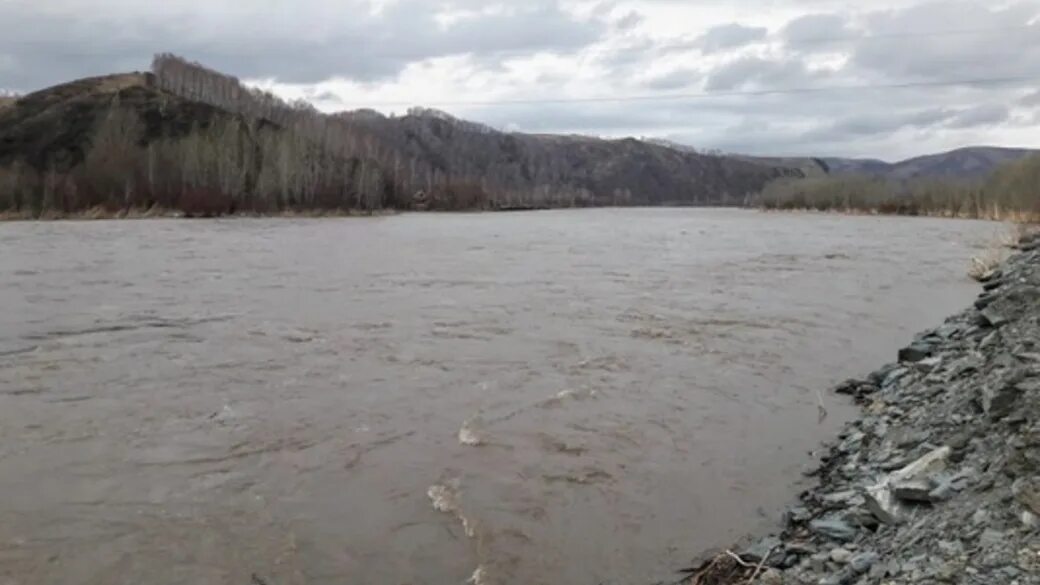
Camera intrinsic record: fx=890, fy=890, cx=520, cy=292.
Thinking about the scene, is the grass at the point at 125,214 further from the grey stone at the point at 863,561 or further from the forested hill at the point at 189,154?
the grey stone at the point at 863,561

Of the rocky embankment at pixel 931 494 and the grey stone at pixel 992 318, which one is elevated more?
the grey stone at pixel 992 318

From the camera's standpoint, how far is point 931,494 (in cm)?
597

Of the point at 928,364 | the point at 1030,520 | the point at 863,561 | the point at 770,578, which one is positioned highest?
the point at 1030,520

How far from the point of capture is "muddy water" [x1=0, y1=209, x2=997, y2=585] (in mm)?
6844

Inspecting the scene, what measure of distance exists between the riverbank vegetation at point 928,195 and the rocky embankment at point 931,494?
2017 inches

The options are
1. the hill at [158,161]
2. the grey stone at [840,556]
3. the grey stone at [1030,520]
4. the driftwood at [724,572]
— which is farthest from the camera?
the hill at [158,161]

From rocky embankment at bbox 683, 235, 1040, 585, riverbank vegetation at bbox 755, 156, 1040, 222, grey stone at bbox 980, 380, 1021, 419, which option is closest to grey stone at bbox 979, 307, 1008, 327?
rocky embankment at bbox 683, 235, 1040, 585

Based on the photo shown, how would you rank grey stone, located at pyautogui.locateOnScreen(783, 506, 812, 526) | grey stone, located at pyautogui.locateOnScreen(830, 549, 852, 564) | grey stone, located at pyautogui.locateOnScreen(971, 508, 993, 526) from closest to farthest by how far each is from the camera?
grey stone, located at pyautogui.locateOnScreen(971, 508, 993, 526) < grey stone, located at pyautogui.locateOnScreen(830, 549, 852, 564) < grey stone, located at pyautogui.locateOnScreen(783, 506, 812, 526)

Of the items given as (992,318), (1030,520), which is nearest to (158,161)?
(992,318)

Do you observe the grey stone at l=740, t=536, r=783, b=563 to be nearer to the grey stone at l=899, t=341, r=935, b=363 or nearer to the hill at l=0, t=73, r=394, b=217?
the grey stone at l=899, t=341, r=935, b=363

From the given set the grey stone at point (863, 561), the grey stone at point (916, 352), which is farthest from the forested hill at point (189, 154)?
the grey stone at point (863, 561)

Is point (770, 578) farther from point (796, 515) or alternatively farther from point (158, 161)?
point (158, 161)

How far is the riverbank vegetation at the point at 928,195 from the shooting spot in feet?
222

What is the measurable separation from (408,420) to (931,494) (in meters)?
5.99
